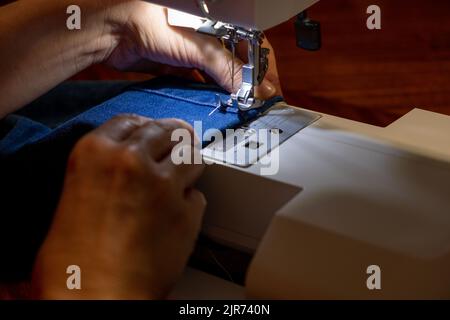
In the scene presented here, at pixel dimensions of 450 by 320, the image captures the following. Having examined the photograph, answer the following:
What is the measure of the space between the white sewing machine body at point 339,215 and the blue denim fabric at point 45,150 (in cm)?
14

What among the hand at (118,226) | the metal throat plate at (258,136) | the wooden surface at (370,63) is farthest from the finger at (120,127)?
the wooden surface at (370,63)

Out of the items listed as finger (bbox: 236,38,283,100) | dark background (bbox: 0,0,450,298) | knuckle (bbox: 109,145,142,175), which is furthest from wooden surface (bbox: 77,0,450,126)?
knuckle (bbox: 109,145,142,175)

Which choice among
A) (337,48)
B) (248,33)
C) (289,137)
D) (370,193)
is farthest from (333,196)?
(337,48)

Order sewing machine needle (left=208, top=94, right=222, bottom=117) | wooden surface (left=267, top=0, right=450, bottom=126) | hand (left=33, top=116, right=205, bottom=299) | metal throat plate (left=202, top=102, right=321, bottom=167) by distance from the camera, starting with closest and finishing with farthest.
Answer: hand (left=33, top=116, right=205, bottom=299) < metal throat plate (left=202, top=102, right=321, bottom=167) < sewing machine needle (left=208, top=94, right=222, bottom=117) < wooden surface (left=267, top=0, right=450, bottom=126)

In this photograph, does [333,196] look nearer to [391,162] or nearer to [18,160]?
[391,162]

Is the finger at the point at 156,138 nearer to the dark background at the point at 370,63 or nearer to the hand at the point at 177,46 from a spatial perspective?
the hand at the point at 177,46

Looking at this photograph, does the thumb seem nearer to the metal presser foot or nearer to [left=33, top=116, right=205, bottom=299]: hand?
the metal presser foot

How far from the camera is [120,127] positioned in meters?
0.91

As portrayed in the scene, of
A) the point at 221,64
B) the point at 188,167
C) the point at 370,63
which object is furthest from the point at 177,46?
the point at 370,63

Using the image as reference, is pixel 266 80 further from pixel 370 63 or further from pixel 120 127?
pixel 370 63

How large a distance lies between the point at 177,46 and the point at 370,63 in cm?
57

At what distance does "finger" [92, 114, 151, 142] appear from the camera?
89cm
